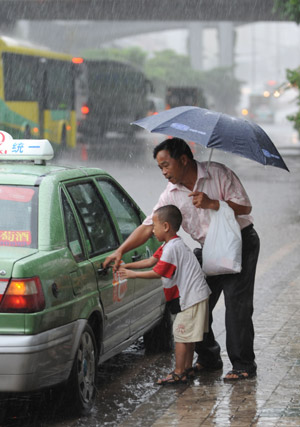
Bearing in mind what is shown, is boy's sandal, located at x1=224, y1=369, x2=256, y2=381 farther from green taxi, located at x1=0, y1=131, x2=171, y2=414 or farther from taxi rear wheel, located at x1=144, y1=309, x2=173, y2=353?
taxi rear wheel, located at x1=144, y1=309, x2=173, y2=353

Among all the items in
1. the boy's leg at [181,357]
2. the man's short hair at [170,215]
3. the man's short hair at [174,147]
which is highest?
the man's short hair at [174,147]

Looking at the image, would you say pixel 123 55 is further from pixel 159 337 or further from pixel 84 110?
pixel 159 337

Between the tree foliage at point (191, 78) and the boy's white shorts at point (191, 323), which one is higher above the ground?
the tree foliage at point (191, 78)

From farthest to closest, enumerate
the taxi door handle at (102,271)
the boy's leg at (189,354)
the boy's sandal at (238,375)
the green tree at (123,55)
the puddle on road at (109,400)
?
1. the green tree at (123,55)
2. the boy's sandal at (238,375)
3. the boy's leg at (189,354)
4. the taxi door handle at (102,271)
5. the puddle on road at (109,400)

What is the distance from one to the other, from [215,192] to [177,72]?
101m

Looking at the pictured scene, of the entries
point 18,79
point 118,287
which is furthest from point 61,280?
point 18,79

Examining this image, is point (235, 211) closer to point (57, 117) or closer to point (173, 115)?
point (173, 115)

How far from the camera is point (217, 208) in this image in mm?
6250

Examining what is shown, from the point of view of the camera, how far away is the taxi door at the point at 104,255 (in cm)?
595

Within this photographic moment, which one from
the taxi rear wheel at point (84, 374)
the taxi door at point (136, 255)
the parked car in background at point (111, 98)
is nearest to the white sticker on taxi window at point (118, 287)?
the taxi door at point (136, 255)

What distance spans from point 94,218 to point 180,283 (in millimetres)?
657

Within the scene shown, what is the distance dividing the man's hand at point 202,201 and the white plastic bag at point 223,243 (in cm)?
6

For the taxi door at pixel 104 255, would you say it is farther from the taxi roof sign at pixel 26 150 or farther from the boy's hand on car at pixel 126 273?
the taxi roof sign at pixel 26 150

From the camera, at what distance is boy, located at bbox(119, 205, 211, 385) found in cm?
612
